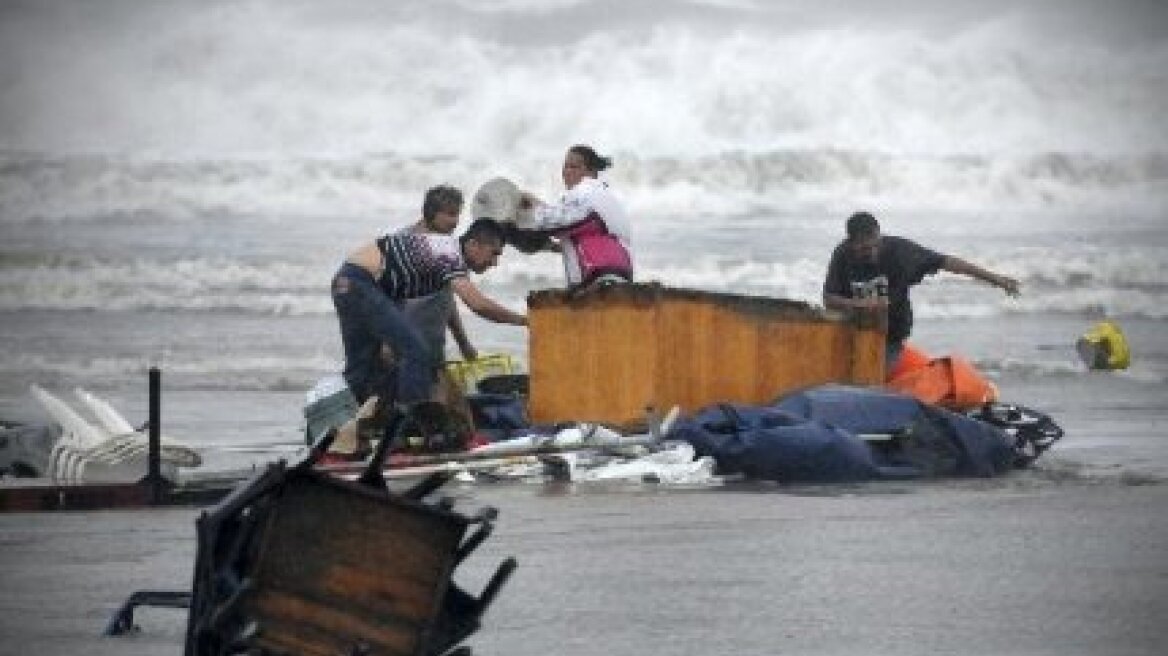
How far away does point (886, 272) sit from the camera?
506 inches

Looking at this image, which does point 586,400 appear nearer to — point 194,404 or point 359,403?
point 359,403

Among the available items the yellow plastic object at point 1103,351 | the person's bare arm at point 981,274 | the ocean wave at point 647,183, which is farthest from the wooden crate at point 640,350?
the ocean wave at point 647,183

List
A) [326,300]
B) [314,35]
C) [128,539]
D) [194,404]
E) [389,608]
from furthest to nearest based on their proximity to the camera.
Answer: [314,35] < [326,300] < [194,404] < [128,539] < [389,608]

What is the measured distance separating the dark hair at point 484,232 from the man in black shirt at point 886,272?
5.13 feet

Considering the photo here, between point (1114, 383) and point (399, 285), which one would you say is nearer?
point (399, 285)

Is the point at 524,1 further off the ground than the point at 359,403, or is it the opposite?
the point at 524,1

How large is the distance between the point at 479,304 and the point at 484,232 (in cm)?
29

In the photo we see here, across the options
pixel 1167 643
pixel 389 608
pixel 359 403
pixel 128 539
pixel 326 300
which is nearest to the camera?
pixel 389 608

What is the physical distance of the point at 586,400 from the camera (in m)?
11.8

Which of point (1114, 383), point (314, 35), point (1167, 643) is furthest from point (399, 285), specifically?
point (314, 35)

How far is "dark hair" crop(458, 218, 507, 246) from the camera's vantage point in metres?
11.9

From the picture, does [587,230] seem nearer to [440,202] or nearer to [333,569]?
[440,202]

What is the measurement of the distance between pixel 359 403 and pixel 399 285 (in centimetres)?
49

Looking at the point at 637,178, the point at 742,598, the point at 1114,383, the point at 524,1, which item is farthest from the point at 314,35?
the point at 742,598
